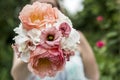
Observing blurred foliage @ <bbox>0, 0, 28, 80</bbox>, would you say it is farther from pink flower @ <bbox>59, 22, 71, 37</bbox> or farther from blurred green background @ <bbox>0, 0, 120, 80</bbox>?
pink flower @ <bbox>59, 22, 71, 37</bbox>

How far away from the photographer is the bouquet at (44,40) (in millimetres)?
2438

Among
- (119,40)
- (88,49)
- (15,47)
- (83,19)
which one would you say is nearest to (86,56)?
(88,49)

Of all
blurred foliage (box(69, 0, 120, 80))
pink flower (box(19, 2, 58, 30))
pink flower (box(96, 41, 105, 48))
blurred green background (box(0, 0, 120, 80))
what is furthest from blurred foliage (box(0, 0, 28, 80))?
pink flower (box(19, 2, 58, 30))

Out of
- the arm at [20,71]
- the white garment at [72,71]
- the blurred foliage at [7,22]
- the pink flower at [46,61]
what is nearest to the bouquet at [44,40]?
the pink flower at [46,61]

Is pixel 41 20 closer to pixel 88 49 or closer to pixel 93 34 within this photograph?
pixel 88 49

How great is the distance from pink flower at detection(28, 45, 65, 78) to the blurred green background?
350 cm

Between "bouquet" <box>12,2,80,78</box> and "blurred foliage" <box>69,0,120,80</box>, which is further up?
"blurred foliage" <box>69,0,120,80</box>

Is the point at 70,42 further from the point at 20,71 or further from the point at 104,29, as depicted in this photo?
the point at 104,29

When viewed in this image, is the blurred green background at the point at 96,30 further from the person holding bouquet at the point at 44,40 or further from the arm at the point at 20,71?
the person holding bouquet at the point at 44,40

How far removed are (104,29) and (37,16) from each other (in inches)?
189

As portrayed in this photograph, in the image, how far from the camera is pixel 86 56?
12.1 feet

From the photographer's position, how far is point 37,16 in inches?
98.3

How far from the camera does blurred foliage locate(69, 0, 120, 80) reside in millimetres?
6148

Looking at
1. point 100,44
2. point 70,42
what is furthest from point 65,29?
point 100,44
